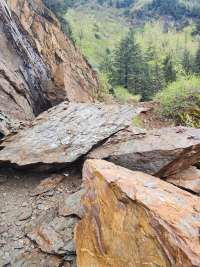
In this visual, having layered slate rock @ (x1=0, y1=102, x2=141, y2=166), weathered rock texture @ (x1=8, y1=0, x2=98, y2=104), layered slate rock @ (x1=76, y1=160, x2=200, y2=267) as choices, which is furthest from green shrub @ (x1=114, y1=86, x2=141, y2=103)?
layered slate rock @ (x1=76, y1=160, x2=200, y2=267)

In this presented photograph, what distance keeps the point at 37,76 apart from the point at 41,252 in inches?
324

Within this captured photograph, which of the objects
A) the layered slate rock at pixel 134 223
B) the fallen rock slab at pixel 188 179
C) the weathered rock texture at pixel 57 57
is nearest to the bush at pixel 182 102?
the weathered rock texture at pixel 57 57

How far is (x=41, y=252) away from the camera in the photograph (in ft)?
21.5

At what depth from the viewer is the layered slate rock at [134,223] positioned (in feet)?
14.7

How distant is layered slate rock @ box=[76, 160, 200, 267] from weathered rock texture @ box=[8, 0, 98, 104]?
24.0 ft

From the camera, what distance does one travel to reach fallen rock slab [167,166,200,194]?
7.37 metres

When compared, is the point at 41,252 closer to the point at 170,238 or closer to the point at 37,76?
the point at 170,238

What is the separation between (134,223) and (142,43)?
110 metres

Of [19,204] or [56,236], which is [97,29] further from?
[56,236]

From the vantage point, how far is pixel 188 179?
7.66 meters

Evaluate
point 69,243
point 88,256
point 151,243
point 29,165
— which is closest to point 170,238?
point 151,243

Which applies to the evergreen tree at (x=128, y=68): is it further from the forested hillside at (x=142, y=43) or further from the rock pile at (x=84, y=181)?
the rock pile at (x=84, y=181)

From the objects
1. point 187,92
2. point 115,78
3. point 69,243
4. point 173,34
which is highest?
point 69,243

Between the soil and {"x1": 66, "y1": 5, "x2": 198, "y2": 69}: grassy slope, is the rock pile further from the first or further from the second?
{"x1": 66, "y1": 5, "x2": 198, "y2": 69}: grassy slope
